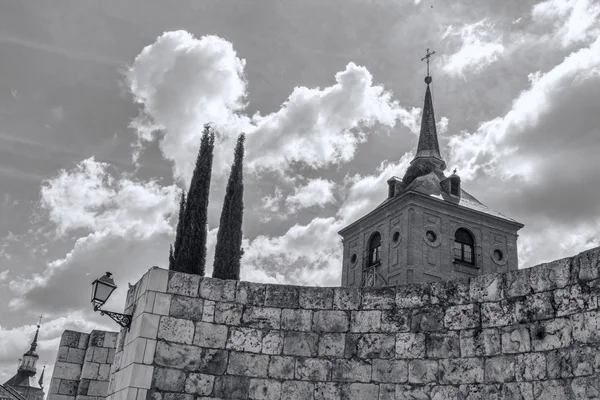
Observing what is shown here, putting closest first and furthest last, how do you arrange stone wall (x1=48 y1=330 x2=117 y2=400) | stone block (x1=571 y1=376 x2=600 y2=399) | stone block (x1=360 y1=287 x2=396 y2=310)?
stone block (x1=571 y1=376 x2=600 y2=399) → stone block (x1=360 y1=287 x2=396 y2=310) → stone wall (x1=48 y1=330 x2=117 y2=400)

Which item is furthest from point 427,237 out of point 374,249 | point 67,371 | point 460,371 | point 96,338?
point 460,371

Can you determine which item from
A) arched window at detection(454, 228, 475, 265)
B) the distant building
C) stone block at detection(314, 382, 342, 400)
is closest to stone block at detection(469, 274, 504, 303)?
stone block at detection(314, 382, 342, 400)

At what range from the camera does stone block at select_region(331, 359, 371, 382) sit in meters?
6.79

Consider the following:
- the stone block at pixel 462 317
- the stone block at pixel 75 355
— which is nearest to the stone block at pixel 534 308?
the stone block at pixel 462 317

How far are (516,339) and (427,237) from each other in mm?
33539

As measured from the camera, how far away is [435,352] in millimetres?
6559

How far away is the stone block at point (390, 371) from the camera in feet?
21.8

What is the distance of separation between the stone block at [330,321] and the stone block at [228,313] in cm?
87

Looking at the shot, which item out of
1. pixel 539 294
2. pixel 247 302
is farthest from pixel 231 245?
pixel 539 294

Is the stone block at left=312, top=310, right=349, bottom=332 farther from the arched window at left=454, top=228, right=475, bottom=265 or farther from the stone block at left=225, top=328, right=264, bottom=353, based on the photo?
the arched window at left=454, top=228, right=475, bottom=265

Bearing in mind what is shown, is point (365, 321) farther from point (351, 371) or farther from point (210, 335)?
point (210, 335)

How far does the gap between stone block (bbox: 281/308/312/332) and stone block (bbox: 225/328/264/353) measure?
0.98ft

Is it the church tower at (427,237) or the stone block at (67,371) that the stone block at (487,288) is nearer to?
the stone block at (67,371)

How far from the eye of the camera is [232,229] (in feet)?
83.2
